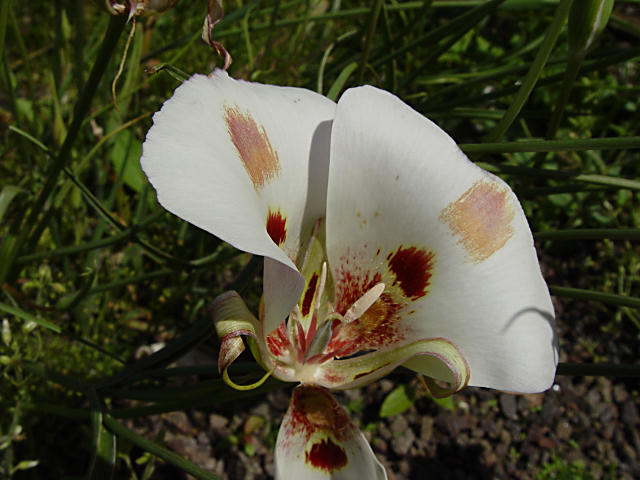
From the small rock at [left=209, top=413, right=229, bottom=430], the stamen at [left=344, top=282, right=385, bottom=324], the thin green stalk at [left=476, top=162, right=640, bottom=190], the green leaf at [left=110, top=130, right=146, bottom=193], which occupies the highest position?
the thin green stalk at [left=476, top=162, right=640, bottom=190]

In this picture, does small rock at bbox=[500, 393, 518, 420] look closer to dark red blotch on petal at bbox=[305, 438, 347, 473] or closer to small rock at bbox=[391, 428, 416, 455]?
small rock at bbox=[391, 428, 416, 455]

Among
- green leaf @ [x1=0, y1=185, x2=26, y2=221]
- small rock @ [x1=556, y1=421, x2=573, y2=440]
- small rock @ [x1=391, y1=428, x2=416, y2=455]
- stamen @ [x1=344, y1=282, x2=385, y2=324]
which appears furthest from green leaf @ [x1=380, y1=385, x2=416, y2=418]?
green leaf @ [x1=0, y1=185, x2=26, y2=221]

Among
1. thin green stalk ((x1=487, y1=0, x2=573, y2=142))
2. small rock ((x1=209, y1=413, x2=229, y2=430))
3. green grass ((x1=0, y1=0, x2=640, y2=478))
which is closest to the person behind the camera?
thin green stalk ((x1=487, y1=0, x2=573, y2=142))

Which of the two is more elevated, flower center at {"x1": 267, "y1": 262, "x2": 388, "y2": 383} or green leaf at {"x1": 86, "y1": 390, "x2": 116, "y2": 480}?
flower center at {"x1": 267, "y1": 262, "x2": 388, "y2": 383}

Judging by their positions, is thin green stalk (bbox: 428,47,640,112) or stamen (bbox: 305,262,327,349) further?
thin green stalk (bbox: 428,47,640,112)

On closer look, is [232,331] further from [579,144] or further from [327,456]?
[579,144]

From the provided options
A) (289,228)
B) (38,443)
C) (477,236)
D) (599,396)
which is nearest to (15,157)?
(38,443)

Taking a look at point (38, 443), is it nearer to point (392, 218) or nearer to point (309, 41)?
point (392, 218)
